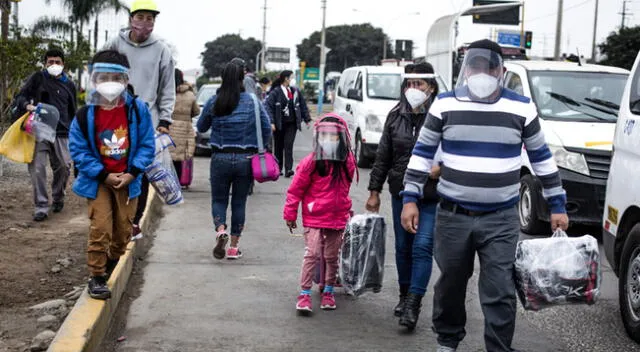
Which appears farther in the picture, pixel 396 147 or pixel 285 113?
pixel 285 113

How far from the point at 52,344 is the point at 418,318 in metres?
2.59

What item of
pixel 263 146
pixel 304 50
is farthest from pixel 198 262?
pixel 304 50

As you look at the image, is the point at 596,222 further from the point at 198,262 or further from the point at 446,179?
the point at 446,179

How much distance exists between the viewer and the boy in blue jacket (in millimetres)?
6359

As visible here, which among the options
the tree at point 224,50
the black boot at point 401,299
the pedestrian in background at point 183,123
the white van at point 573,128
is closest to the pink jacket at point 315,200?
the black boot at point 401,299

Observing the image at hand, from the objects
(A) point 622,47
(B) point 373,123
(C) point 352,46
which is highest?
(C) point 352,46

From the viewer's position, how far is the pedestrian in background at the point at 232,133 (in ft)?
27.9

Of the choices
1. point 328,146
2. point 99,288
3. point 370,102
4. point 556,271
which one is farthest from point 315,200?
point 370,102

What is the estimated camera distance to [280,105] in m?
15.7

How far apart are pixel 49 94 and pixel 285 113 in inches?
235

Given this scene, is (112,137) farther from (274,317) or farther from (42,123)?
(42,123)

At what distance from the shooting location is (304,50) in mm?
126625

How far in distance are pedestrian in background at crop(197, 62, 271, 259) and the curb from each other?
4.96 feet

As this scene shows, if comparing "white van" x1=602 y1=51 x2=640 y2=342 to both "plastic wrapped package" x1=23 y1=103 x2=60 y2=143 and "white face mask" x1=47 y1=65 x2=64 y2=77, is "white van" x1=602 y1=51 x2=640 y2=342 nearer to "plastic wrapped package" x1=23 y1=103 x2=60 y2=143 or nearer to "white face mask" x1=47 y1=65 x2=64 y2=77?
"plastic wrapped package" x1=23 y1=103 x2=60 y2=143
